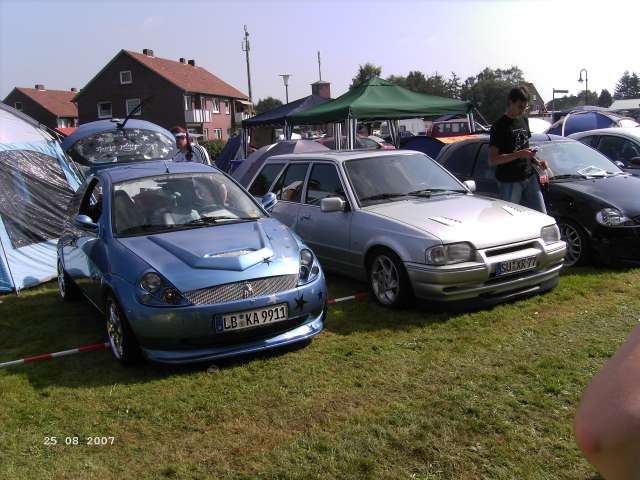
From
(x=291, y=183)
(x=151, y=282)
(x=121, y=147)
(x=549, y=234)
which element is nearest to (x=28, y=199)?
(x=121, y=147)

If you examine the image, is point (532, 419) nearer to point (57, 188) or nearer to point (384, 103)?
point (57, 188)

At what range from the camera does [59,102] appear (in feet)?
210

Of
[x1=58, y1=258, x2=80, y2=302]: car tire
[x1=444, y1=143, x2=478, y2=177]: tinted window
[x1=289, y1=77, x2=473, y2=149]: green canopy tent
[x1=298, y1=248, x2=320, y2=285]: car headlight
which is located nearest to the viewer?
[x1=298, y1=248, x2=320, y2=285]: car headlight

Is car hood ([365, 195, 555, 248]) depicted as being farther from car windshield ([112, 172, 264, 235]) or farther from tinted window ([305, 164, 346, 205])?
car windshield ([112, 172, 264, 235])

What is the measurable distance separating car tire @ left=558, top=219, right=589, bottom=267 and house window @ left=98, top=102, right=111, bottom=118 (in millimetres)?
52678

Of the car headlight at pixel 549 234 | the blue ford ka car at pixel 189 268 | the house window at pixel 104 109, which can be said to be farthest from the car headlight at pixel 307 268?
the house window at pixel 104 109

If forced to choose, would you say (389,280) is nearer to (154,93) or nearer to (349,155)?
(349,155)

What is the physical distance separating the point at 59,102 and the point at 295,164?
63.9m

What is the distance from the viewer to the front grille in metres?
4.46

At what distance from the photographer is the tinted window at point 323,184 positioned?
6.78m

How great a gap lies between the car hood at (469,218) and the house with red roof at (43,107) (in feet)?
199

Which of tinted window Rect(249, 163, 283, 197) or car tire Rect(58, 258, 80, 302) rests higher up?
tinted window Rect(249, 163, 283, 197)

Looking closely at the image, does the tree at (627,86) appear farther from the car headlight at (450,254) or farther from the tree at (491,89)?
the car headlight at (450,254)
